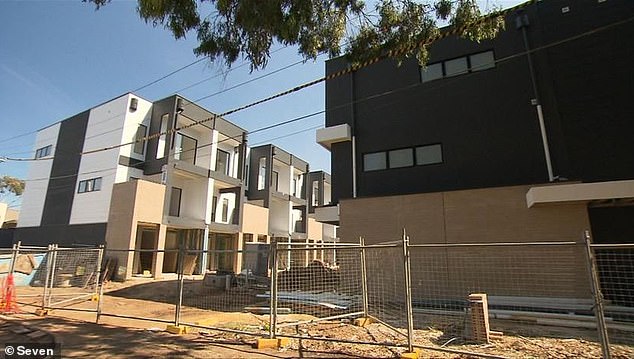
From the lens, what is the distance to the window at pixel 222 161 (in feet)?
89.7

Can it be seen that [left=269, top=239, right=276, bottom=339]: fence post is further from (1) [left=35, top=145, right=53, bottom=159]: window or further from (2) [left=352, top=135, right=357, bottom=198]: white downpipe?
(1) [left=35, top=145, right=53, bottom=159]: window

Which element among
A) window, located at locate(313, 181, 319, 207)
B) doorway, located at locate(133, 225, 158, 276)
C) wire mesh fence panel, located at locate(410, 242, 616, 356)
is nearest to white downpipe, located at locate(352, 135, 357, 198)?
wire mesh fence panel, located at locate(410, 242, 616, 356)

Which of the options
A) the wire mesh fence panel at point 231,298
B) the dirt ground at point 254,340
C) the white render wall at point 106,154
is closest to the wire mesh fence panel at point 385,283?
the dirt ground at point 254,340

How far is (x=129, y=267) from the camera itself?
745 inches

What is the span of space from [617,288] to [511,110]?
6594mm

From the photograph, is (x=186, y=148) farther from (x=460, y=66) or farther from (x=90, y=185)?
(x=460, y=66)

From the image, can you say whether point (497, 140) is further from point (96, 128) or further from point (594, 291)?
point (96, 128)

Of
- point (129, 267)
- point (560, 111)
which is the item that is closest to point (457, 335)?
point (560, 111)

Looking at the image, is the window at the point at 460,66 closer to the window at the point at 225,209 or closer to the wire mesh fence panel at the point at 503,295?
the wire mesh fence panel at the point at 503,295

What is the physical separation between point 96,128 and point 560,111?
82.3 ft

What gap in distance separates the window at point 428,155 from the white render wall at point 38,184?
25439 mm

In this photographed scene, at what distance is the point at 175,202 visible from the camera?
80.1ft

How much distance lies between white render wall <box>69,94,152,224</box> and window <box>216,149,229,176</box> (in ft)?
18.9

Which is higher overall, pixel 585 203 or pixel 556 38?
pixel 556 38
